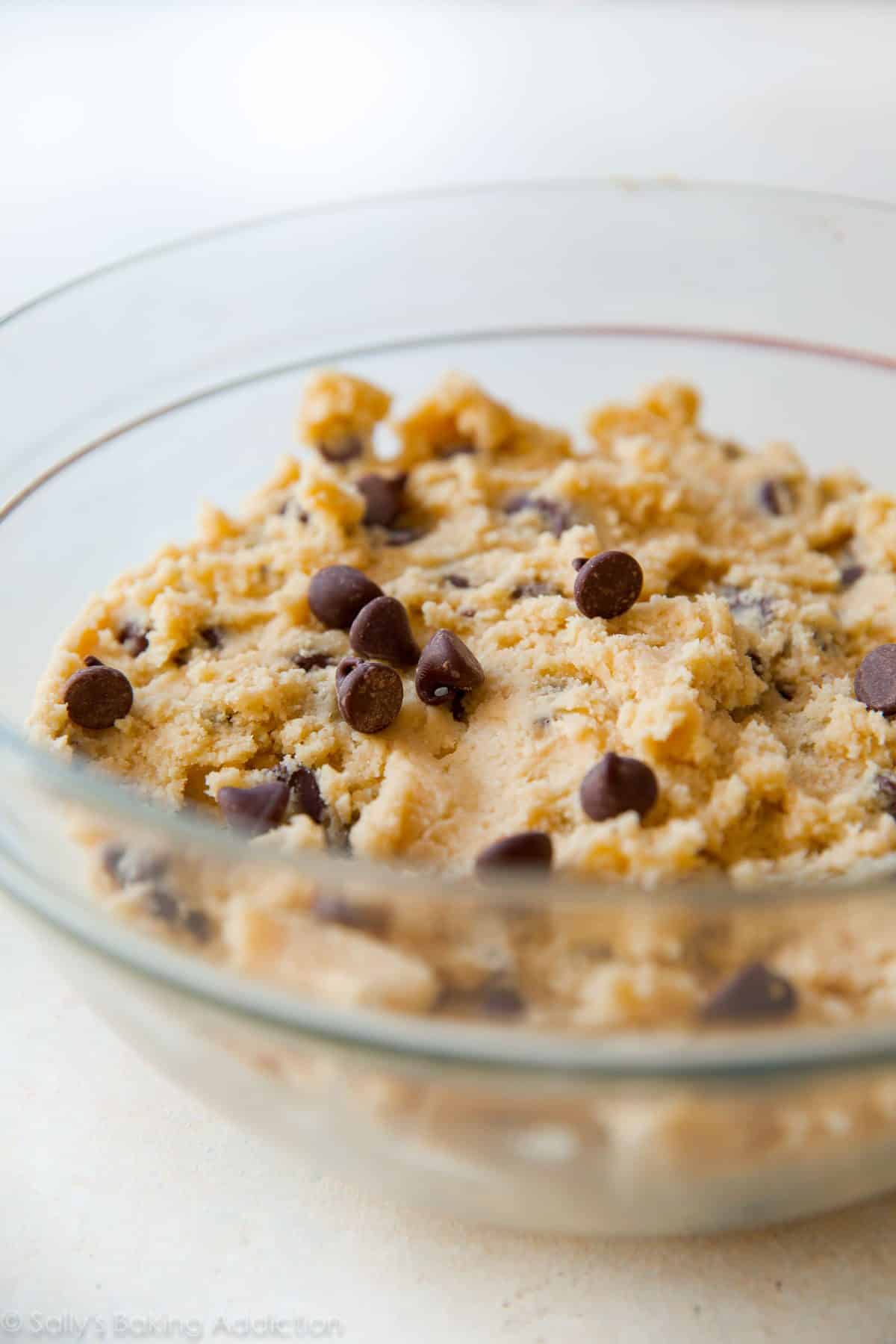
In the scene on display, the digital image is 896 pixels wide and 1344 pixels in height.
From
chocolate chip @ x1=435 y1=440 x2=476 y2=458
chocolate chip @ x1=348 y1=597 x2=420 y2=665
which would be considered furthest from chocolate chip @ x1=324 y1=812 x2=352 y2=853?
chocolate chip @ x1=435 y1=440 x2=476 y2=458

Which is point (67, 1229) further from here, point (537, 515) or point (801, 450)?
point (801, 450)

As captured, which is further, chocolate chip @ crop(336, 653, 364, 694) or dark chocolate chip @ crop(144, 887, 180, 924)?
chocolate chip @ crop(336, 653, 364, 694)

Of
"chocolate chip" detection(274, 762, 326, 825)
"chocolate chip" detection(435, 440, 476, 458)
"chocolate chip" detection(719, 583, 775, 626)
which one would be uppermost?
"chocolate chip" detection(435, 440, 476, 458)

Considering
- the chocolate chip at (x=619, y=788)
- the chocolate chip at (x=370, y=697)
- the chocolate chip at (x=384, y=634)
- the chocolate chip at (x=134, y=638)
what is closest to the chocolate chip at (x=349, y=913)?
the chocolate chip at (x=619, y=788)

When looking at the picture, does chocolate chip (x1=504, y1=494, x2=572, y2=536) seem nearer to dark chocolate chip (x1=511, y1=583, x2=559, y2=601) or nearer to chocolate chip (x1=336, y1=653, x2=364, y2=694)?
dark chocolate chip (x1=511, y1=583, x2=559, y2=601)

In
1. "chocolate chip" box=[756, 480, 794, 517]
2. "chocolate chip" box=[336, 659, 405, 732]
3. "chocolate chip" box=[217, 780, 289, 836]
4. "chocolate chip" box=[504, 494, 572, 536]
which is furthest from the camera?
"chocolate chip" box=[756, 480, 794, 517]

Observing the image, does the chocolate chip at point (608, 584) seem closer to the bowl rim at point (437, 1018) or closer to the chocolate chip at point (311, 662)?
the chocolate chip at point (311, 662)
